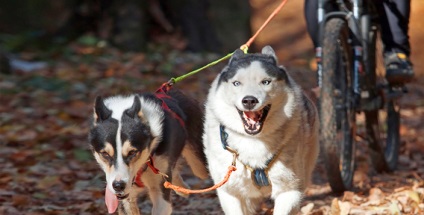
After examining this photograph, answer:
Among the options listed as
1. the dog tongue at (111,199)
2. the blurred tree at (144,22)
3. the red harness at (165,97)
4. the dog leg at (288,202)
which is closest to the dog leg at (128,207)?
the dog tongue at (111,199)

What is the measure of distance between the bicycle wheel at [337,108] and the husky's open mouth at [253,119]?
140 centimetres

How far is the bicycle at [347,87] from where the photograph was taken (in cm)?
586

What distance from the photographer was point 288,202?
4.55 meters

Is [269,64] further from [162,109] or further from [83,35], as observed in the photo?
[83,35]

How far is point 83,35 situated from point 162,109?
29.7ft

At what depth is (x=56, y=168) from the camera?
7.49 meters

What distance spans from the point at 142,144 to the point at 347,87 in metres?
2.11

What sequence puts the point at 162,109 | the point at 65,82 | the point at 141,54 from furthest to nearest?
the point at 141,54
the point at 65,82
the point at 162,109

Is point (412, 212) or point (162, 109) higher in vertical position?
point (162, 109)

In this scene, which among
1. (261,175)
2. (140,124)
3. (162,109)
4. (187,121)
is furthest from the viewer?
(187,121)

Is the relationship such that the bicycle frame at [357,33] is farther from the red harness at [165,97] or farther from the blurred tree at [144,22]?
the blurred tree at [144,22]

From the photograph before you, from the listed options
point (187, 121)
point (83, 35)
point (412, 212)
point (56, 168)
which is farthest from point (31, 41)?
point (412, 212)

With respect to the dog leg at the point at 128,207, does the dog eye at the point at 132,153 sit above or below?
above

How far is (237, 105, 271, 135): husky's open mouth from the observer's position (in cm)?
448
